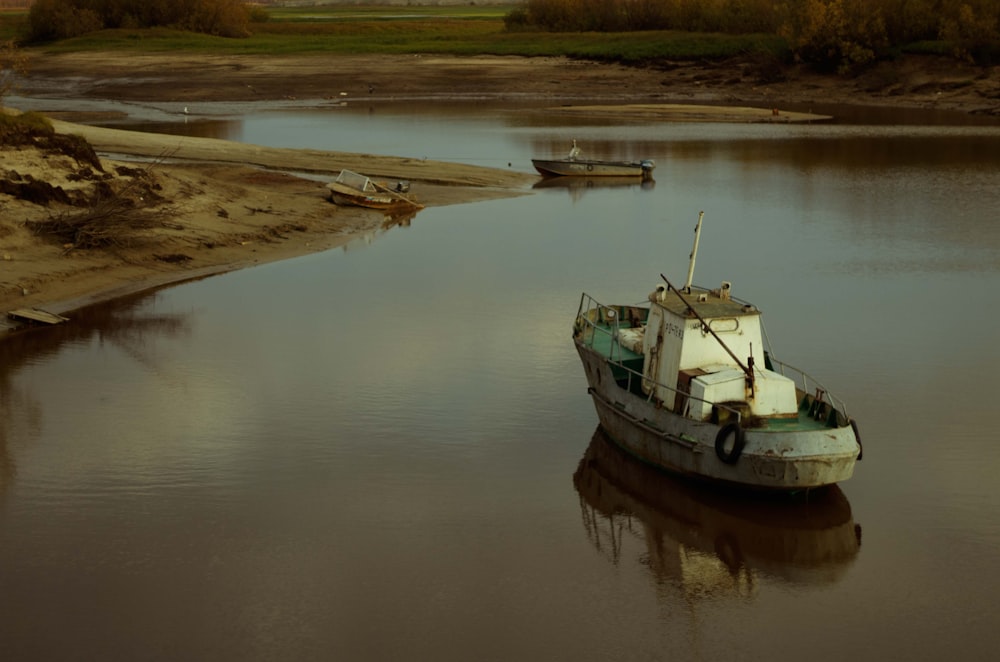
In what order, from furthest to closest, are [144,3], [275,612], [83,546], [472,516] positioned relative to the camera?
[144,3]
[472,516]
[83,546]
[275,612]

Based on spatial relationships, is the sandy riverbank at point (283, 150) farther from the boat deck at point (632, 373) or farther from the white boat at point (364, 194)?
the boat deck at point (632, 373)

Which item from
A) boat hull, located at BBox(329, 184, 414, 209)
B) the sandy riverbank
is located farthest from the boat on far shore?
boat hull, located at BBox(329, 184, 414, 209)

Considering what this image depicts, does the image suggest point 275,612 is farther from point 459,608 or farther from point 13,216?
point 13,216

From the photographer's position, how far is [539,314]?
3086 cm

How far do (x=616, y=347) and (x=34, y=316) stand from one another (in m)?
13.4

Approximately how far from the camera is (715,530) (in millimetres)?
19219

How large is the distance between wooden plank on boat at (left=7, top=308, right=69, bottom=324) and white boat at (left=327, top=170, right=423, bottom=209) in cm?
1639

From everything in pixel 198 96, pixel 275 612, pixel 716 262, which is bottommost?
pixel 275 612

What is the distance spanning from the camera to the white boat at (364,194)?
44531 mm

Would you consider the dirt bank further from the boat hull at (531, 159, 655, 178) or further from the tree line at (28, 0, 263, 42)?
the boat hull at (531, 159, 655, 178)

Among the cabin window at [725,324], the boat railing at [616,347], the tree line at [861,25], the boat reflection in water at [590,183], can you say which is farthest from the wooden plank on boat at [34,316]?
the tree line at [861,25]

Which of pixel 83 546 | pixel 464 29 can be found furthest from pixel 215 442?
pixel 464 29

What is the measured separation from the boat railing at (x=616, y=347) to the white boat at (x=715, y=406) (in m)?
0.03

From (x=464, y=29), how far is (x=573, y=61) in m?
35.9
